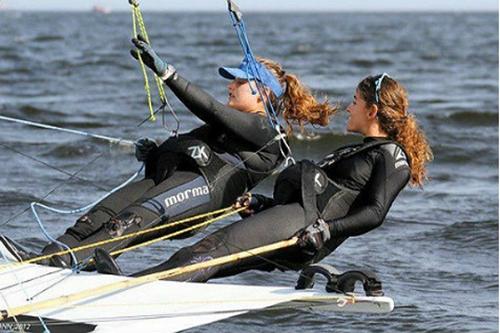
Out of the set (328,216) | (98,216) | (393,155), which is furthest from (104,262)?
(393,155)

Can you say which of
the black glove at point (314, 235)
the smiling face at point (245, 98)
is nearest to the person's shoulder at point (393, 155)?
the black glove at point (314, 235)

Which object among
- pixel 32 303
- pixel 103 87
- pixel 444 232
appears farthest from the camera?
pixel 103 87

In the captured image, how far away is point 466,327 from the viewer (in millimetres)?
6582

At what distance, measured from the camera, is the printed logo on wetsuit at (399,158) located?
5.34 metres

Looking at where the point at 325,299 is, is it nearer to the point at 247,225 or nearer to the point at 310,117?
the point at 247,225

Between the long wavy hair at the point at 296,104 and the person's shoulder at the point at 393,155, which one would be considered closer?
the person's shoulder at the point at 393,155

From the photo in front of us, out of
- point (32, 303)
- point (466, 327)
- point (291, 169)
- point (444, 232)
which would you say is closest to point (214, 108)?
point (291, 169)

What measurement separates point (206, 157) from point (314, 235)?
0.77 m

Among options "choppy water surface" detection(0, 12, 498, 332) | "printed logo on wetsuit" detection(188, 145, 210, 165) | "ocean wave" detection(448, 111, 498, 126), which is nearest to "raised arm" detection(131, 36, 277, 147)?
"printed logo on wetsuit" detection(188, 145, 210, 165)

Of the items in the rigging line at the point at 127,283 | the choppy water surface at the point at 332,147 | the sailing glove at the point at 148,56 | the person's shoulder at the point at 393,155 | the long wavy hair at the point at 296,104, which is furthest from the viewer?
the choppy water surface at the point at 332,147

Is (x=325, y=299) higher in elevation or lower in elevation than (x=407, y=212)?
higher

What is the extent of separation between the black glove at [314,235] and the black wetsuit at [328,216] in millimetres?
65

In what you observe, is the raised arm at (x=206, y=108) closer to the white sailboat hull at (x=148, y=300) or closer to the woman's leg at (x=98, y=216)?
the woman's leg at (x=98, y=216)

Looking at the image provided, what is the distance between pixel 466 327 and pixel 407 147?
148 centimetres
